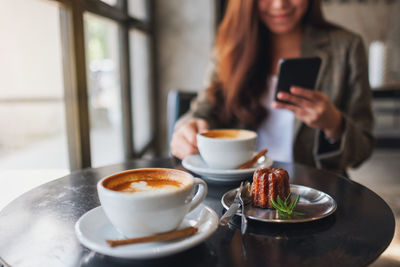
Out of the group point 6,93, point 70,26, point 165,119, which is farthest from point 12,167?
point 165,119

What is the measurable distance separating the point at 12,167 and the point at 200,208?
0.87m

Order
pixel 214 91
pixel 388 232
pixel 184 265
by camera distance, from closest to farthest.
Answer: pixel 184 265 < pixel 388 232 < pixel 214 91

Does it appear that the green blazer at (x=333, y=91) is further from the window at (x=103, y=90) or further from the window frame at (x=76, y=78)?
the window at (x=103, y=90)

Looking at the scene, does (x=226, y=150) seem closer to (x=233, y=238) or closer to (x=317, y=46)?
(x=233, y=238)

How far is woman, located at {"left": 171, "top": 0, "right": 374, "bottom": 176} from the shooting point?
1.46 metres

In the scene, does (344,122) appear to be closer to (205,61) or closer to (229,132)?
(229,132)

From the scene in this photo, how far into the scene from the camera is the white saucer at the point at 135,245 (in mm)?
444

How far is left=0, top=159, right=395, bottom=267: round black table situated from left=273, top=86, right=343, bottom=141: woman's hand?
42 cm

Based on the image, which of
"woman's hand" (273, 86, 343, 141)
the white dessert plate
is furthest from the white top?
the white dessert plate

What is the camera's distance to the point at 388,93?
3857 mm

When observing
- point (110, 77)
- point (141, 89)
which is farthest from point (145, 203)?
point (141, 89)

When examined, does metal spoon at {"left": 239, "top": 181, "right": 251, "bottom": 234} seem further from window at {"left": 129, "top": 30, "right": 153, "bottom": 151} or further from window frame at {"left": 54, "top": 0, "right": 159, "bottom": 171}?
window at {"left": 129, "top": 30, "right": 153, "bottom": 151}

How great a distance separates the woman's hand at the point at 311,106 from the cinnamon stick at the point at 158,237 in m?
0.72

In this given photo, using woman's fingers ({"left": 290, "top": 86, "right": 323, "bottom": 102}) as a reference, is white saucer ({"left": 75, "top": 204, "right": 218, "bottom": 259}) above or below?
below
